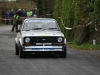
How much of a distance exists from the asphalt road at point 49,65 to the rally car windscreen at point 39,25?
125 cm

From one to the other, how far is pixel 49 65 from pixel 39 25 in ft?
13.8

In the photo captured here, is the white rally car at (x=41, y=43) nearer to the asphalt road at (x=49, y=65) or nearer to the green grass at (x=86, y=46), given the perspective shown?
the asphalt road at (x=49, y=65)

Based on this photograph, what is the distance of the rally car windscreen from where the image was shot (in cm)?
2044

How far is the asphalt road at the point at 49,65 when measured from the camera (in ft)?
48.4

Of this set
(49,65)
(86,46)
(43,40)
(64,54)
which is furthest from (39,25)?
(86,46)

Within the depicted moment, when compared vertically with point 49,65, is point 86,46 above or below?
below

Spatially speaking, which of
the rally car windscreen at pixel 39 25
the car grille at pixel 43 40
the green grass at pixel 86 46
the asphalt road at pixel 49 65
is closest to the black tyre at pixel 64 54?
the asphalt road at pixel 49 65

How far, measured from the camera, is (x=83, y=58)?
63.7 ft

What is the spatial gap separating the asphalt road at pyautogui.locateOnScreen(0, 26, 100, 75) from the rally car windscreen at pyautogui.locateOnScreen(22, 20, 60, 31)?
4.09ft

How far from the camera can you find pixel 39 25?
20.5m

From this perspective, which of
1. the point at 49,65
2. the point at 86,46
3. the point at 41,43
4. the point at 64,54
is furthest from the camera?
the point at 86,46

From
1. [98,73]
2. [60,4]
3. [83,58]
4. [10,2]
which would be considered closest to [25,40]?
[83,58]

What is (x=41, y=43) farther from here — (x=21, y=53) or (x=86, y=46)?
(x=86, y=46)

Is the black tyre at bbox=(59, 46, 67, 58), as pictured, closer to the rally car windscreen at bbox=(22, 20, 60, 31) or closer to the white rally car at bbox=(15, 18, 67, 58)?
the white rally car at bbox=(15, 18, 67, 58)
